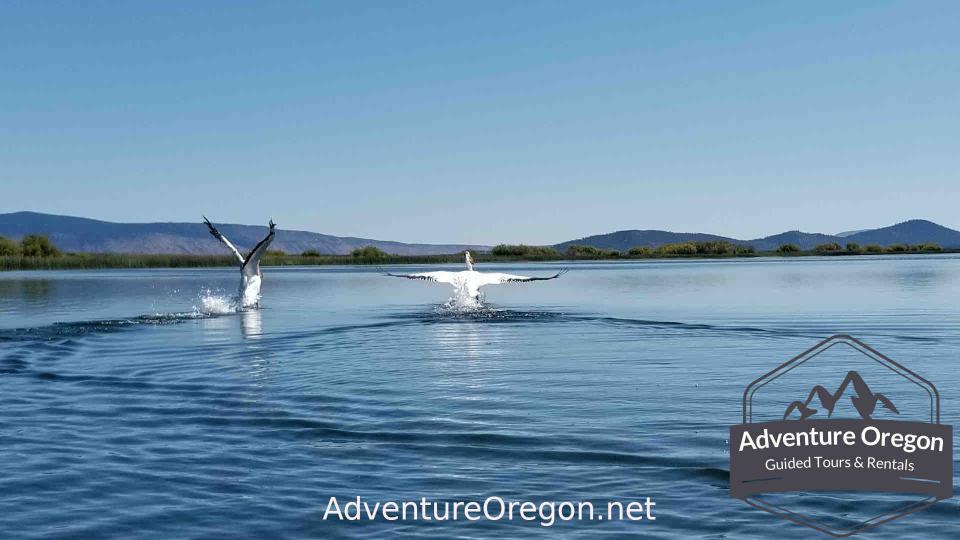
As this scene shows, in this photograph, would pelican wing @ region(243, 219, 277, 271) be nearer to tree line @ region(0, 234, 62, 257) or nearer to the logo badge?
the logo badge

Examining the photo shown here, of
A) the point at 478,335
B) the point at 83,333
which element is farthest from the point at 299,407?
the point at 83,333

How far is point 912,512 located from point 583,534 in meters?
2.98

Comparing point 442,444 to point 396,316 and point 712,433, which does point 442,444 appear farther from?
point 396,316

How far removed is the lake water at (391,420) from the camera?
340 inches

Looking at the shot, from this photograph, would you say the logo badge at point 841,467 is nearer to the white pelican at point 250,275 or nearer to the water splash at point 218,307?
the white pelican at point 250,275

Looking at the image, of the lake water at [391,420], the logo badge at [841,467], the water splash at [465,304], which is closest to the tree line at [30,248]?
the water splash at [465,304]

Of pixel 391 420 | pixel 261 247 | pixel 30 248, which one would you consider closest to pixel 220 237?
pixel 261 247

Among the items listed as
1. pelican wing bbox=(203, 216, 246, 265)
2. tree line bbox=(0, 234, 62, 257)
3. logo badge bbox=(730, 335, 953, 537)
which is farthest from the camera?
tree line bbox=(0, 234, 62, 257)

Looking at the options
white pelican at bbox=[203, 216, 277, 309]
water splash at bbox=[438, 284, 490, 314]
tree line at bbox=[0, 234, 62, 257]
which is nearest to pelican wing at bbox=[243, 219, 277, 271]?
white pelican at bbox=[203, 216, 277, 309]

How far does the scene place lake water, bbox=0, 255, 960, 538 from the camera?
865 cm

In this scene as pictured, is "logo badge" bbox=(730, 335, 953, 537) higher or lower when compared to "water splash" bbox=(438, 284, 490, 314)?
lower

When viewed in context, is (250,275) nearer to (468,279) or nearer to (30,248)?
(468,279)

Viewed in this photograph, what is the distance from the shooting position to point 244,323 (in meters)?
33.1

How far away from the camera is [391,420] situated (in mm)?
13188
